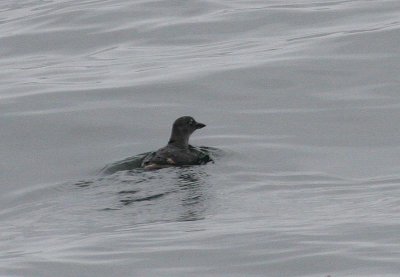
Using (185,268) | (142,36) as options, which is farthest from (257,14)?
(185,268)

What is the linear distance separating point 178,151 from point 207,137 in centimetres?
184

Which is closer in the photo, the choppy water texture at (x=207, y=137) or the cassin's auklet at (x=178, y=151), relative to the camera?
the choppy water texture at (x=207, y=137)

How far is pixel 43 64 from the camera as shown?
80.3 ft

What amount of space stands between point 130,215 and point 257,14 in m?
15.1

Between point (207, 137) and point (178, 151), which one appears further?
point (207, 137)

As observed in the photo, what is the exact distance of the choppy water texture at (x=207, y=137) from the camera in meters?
11.3

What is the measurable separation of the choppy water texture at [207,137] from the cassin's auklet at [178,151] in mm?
254

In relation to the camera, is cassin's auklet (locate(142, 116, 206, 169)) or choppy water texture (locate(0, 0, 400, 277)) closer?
choppy water texture (locate(0, 0, 400, 277))

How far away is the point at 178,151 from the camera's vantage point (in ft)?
51.4

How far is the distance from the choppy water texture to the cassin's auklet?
254 mm

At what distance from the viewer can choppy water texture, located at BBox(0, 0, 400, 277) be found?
11.3 metres

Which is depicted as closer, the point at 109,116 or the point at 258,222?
the point at 258,222

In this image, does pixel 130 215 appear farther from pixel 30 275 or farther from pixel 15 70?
pixel 15 70

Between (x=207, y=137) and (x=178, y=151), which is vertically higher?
(x=178, y=151)
